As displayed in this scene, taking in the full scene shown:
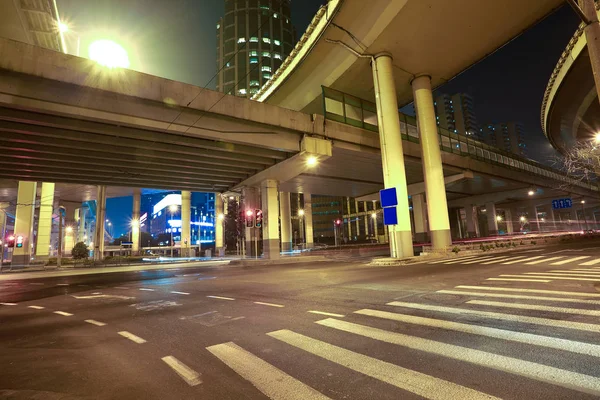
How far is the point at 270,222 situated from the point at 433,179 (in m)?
14.6

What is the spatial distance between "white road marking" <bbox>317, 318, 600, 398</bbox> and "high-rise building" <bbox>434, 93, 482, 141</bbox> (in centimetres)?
13829

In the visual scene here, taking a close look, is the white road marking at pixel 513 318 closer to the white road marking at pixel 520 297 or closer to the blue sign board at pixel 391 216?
the white road marking at pixel 520 297

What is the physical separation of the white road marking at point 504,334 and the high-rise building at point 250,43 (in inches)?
3385

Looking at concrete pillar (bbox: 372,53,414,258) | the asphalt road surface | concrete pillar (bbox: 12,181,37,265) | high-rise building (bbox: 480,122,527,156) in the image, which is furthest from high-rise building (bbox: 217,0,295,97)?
high-rise building (bbox: 480,122,527,156)

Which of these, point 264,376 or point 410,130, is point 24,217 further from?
point 264,376

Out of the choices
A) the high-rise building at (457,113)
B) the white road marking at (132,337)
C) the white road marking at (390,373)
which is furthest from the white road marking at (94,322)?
the high-rise building at (457,113)

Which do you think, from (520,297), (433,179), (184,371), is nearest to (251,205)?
(433,179)

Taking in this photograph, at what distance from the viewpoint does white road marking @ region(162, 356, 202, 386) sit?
3.45 metres

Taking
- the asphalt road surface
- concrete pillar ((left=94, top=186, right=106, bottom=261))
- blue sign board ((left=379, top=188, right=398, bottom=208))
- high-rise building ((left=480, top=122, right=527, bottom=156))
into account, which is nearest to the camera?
the asphalt road surface

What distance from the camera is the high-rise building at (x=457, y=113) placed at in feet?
416

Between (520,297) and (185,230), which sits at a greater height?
(185,230)

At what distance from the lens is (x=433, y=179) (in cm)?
2395

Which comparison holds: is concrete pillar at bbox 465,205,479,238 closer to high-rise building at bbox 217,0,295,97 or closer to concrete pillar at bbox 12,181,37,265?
high-rise building at bbox 217,0,295,97

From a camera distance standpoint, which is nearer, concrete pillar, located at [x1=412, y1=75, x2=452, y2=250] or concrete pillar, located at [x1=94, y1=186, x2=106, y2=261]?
concrete pillar, located at [x1=412, y1=75, x2=452, y2=250]
